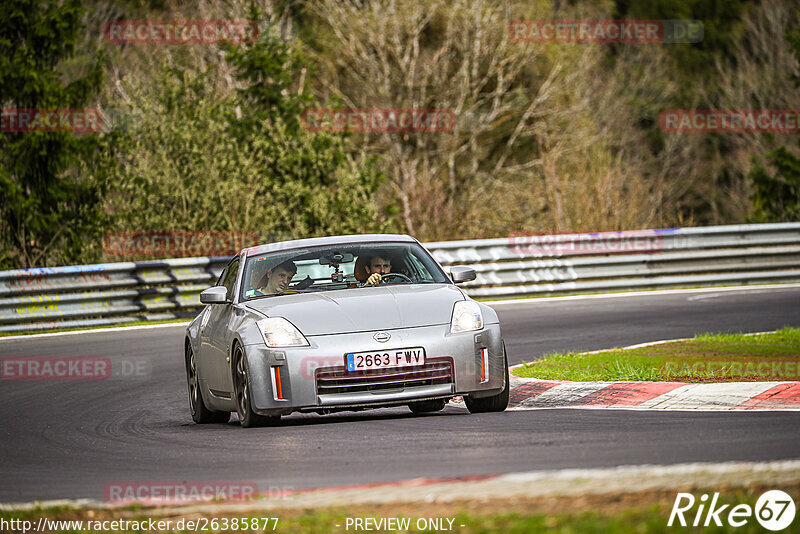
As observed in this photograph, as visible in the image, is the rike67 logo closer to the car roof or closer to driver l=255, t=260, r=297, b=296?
driver l=255, t=260, r=297, b=296

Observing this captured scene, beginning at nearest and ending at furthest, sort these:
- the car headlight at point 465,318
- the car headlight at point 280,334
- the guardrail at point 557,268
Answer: the car headlight at point 280,334, the car headlight at point 465,318, the guardrail at point 557,268

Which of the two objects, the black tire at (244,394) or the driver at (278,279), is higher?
the driver at (278,279)

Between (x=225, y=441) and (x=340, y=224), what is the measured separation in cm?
1867

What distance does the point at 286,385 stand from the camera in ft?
29.9

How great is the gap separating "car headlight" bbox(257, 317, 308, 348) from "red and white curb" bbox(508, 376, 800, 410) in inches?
81.0

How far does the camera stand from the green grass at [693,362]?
10.9 meters

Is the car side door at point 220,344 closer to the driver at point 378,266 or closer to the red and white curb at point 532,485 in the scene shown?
the driver at point 378,266

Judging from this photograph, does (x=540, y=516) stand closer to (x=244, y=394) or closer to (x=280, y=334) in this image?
(x=280, y=334)

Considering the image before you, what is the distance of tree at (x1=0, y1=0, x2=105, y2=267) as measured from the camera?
24797 millimetres

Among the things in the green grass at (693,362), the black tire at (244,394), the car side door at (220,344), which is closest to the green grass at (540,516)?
the black tire at (244,394)

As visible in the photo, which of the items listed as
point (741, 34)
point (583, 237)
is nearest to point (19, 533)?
point (583, 237)

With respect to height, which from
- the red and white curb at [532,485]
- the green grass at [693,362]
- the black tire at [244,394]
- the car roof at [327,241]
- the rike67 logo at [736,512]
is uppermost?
the car roof at [327,241]

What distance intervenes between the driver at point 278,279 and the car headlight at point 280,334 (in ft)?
3.35

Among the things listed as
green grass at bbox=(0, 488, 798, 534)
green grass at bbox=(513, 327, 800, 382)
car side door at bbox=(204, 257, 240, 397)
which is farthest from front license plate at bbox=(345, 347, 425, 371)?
green grass at bbox=(0, 488, 798, 534)
